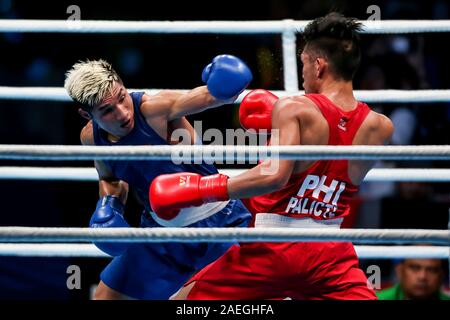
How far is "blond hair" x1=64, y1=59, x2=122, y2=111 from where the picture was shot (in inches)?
102

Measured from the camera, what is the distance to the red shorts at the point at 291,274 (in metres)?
2.47

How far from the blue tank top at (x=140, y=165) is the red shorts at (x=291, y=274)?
36 cm

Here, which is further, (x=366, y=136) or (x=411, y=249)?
(x=411, y=249)

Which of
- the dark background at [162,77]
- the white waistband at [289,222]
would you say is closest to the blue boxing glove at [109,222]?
the white waistband at [289,222]

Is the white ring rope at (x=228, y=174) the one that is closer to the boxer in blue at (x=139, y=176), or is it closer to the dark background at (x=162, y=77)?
the boxer in blue at (x=139, y=176)

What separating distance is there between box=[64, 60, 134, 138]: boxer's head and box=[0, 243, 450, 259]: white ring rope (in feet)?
1.78

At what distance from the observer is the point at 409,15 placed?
5.08 meters

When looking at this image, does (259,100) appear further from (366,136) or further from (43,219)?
(43,219)

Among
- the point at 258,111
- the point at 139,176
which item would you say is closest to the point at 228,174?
the point at 139,176
